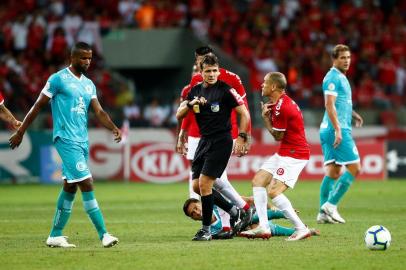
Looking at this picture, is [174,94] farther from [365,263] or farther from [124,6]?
[365,263]

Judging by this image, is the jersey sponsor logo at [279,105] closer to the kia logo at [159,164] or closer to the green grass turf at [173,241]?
the green grass turf at [173,241]

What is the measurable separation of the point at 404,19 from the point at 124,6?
9.53 m

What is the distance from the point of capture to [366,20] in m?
32.0

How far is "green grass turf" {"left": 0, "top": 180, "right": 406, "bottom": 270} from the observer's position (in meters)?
9.34

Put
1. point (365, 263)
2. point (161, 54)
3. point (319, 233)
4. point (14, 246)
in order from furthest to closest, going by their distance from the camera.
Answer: point (161, 54), point (319, 233), point (14, 246), point (365, 263)

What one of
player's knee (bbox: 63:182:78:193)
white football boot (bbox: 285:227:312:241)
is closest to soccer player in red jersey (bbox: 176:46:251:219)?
white football boot (bbox: 285:227:312:241)

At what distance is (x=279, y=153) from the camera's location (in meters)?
11.8

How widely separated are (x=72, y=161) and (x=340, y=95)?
5.00 metres

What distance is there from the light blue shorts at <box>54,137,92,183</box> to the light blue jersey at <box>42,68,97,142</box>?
7 centimetres

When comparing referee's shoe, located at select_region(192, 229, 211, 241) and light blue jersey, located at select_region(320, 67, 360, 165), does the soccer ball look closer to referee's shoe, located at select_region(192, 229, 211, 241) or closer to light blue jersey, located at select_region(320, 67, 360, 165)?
referee's shoe, located at select_region(192, 229, 211, 241)

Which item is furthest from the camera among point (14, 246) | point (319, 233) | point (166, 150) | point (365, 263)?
point (166, 150)

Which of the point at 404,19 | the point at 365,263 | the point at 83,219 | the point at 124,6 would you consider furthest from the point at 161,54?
the point at 365,263

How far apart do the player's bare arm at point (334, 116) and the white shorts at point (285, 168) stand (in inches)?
74.8

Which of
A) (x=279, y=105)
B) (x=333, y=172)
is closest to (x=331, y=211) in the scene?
(x=333, y=172)
